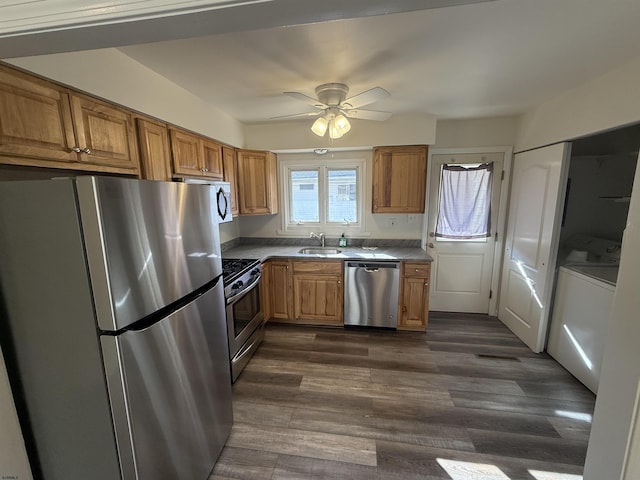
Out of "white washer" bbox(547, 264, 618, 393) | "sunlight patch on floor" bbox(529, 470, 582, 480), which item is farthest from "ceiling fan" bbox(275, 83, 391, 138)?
"sunlight patch on floor" bbox(529, 470, 582, 480)

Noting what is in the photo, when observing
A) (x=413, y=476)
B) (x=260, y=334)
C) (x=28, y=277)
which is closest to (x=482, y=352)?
(x=413, y=476)

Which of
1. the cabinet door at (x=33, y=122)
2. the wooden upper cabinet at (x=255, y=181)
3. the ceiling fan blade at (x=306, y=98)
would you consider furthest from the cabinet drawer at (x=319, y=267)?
the cabinet door at (x=33, y=122)

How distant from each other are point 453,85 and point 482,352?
2529 mm

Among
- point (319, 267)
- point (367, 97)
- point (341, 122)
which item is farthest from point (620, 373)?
point (319, 267)

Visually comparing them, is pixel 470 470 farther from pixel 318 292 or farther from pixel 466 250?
pixel 466 250

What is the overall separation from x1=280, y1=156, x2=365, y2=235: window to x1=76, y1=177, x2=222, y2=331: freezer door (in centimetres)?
232

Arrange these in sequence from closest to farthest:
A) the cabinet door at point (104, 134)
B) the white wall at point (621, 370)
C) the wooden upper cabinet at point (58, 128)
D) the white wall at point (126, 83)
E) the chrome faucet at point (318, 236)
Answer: the white wall at point (621, 370) → the wooden upper cabinet at point (58, 128) → the white wall at point (126, 83) → the cabinet door at point (104, 134) → the chrome faucet at point (318, 236)

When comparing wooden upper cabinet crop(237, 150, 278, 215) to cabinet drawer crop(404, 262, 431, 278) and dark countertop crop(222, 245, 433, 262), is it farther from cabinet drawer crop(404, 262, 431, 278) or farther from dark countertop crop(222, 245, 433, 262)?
cabinet drawer crop(404, 262, 431, 278)

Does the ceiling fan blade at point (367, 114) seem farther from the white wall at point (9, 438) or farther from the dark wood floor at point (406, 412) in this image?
the white wall at point (9, 438)

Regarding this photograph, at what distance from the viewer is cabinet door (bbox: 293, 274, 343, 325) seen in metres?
3.09

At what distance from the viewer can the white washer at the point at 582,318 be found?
81.9 inches

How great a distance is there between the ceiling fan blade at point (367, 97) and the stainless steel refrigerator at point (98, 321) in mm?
1321

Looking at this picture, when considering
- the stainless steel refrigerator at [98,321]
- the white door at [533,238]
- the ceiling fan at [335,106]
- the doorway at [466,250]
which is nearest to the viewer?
the stainless steel refrigerator at [98,321]

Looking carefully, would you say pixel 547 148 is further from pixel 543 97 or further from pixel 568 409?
pixel 568 409
